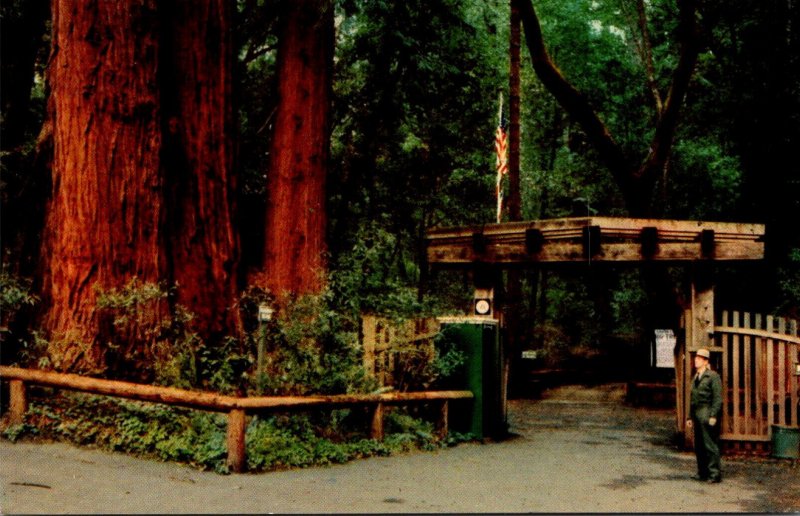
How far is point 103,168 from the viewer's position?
11.4 metres

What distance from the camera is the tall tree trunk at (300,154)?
14.7 metres

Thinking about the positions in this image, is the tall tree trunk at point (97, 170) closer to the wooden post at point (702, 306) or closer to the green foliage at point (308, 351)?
the green foliage at point (308, 351)

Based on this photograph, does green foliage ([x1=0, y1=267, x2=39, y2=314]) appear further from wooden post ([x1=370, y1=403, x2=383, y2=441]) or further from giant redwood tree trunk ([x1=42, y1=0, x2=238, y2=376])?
wooden post ([x1=370, y1=403, x2=383, y2=441])

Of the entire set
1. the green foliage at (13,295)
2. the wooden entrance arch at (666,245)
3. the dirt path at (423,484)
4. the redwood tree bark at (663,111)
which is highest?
the redwood tree bark at (663,111)

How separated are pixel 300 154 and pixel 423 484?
22.9 feet

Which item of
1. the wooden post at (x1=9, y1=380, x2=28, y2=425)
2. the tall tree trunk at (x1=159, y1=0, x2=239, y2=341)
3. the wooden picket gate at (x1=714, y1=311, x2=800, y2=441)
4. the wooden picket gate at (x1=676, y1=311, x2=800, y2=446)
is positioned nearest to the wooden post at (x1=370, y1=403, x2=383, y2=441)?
the tall tree trunk at (x1=159, y1=0, x2=239, y2=341)

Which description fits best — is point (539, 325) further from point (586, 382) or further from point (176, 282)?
point (176, 282)

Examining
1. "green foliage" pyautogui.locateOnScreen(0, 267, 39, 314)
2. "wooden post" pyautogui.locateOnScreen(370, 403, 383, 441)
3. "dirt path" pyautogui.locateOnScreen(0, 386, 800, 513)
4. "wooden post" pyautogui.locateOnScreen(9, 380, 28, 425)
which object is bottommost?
"dirt path" pyautogui.locateOnScreen(0, 386, 800, 513)

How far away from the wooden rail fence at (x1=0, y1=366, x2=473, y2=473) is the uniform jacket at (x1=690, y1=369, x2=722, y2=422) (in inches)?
166

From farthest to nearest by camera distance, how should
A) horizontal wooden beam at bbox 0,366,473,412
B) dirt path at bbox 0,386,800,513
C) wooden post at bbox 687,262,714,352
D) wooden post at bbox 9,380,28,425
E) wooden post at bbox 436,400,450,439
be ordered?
1. wooden post at bbox 687,262,714,352
2. wooden post at bbox 436,400,450,439
3. wooden post at bbox 9,380,28,425
4. horizontal wooden beam at bbox 0,366,473,412
5. dirt path at bbox 0,386,800,513

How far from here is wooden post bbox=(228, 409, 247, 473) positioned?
9.30 metres

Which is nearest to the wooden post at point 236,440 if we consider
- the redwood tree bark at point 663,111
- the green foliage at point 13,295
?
→ the green foliage at point 13,295

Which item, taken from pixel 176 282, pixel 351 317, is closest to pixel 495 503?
pixel 351 317

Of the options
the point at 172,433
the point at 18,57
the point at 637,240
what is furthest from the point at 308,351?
the point at 18,57
